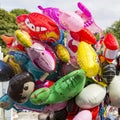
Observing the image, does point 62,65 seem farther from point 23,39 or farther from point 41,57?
point 23,39

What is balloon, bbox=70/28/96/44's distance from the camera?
13.7ft

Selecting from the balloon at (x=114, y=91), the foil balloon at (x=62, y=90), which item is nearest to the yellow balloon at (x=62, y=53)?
the foil balloon at (x=62, y=90)

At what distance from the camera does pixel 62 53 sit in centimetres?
415

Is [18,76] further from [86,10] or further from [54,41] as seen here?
[86,10]

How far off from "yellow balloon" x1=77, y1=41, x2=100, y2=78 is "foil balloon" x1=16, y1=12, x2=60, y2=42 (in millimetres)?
285

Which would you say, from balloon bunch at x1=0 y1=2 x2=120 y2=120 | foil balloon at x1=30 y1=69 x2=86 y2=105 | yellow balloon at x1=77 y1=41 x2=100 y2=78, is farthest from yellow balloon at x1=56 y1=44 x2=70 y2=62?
foil balloon at x1=30 y1=69 x2=86 y2=105

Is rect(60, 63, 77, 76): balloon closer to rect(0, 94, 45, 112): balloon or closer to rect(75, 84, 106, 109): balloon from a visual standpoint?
rect(75, 84, 106, 109): balloon

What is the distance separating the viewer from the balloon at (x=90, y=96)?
399 cm

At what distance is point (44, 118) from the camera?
450cm

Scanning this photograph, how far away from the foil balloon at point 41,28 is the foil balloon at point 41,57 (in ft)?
0.31

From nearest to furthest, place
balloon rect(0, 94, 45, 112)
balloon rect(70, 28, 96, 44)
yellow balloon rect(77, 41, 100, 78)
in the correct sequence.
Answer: yellow balloon rect(77, 41, 100, 78), balloon rect(70, 28, 96, 44), balloon rect(0, 94, 45, 112)

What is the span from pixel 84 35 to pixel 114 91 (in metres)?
0.59

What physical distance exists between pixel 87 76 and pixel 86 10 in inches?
27.8

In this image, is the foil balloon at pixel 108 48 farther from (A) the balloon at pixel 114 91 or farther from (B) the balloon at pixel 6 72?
(B) the balloon at pixel 6 72
